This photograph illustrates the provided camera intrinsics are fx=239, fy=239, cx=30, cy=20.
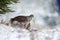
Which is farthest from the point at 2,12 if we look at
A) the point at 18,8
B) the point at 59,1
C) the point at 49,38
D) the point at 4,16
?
the point at 59,1

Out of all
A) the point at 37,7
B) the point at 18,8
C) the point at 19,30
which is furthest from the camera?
the point at 37,7

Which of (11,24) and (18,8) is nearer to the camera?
(11,24)

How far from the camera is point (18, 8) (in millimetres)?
5938

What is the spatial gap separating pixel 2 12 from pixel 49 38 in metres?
1.46

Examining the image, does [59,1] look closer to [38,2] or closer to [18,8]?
[38,2]

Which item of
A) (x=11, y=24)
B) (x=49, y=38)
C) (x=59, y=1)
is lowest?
(x=49, y=38)

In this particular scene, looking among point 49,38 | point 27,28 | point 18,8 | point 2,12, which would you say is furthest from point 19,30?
point 18,8

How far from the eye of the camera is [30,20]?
4633 millimetres

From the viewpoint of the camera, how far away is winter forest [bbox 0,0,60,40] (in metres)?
3.84

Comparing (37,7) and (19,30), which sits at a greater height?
(37,7)

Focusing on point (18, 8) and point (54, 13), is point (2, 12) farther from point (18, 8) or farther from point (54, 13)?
point (54, 13)

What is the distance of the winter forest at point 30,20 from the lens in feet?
12.6

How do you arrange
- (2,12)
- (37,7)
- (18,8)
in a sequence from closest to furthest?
1. (2,12)
2. (18,8)
3. (37,7)

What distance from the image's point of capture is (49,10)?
6.54 meters
